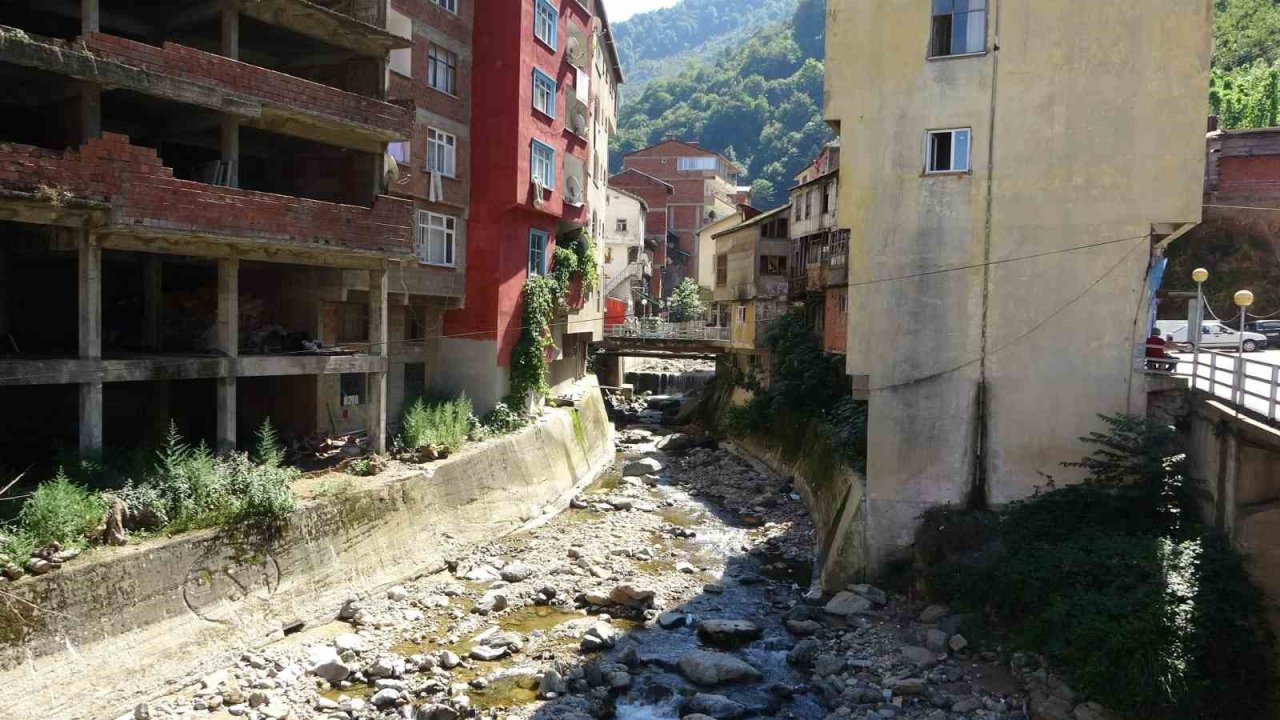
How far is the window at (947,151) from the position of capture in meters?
17.6

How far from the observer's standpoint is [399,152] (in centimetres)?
2448

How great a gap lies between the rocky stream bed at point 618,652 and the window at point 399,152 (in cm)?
1099

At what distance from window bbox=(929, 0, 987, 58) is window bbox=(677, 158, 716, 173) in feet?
195

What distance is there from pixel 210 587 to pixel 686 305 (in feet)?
165

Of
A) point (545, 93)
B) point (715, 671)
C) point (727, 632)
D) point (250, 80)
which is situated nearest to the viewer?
point (715, 671)

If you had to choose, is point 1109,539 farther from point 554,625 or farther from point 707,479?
point 707,479

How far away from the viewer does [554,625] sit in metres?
17.7

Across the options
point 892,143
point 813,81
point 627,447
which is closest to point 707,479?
point 627,447

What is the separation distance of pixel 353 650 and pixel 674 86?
119 metres

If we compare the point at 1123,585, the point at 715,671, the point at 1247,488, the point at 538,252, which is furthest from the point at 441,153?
the point at 1247,488

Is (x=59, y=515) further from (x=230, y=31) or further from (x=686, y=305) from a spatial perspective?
(x=686, y=305)

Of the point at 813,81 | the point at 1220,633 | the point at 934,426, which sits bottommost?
the point at 1220,633

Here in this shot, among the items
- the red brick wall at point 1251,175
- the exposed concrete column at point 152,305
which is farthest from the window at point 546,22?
the red brick wall at point 1251,175

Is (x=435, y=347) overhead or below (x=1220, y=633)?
overhead
